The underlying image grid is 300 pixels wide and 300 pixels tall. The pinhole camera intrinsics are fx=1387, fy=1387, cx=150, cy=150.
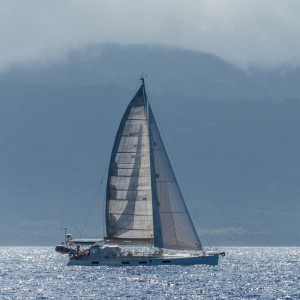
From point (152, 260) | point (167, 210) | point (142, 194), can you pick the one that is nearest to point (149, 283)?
point (152, 260)

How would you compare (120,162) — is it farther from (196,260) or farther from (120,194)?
(196,260)

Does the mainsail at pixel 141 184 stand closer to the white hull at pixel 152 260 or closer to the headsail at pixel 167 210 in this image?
the headsail at pixel 167 210

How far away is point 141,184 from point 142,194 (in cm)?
126

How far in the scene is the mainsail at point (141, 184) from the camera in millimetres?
172125

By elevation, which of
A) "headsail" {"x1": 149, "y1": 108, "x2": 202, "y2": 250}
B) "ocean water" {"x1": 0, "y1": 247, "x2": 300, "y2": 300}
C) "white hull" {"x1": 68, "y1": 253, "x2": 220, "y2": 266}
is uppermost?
"headsail" {"x1": 149, "y1": 108, "x2": 202, "y2": 250}

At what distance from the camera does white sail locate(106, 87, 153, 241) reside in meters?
173

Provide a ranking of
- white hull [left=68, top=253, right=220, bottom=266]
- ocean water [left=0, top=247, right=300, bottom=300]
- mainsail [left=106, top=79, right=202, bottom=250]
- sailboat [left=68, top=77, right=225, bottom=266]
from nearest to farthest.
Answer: ocean water [left=0, top=247, right=300, bottom=300]
white hull [left=68, top=253, right=220, bottom=266]
sailboat [left=68, top=77, right=225, bottom=266]
mainsail [left=106, top=79, right=202, bottom=250]

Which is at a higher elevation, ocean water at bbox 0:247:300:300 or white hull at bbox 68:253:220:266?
white hull at bbox 68:253:220:266

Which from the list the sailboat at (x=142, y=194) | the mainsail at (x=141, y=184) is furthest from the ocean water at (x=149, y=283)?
the mainsail at (x=141, y=184)

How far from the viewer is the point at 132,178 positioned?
17312 centimetres

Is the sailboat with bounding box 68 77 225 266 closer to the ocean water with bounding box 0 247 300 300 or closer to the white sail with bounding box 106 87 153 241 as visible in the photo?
the white sail with bounding box 106 87 153 241

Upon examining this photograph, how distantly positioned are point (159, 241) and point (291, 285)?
734 inches

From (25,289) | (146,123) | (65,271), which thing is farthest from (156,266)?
(25,289)

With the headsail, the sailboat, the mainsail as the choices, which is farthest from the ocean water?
the mainsail
